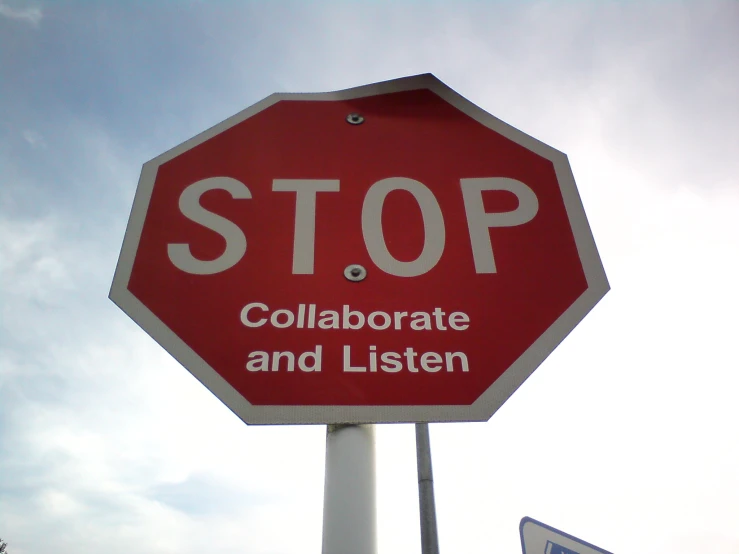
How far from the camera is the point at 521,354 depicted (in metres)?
0.94

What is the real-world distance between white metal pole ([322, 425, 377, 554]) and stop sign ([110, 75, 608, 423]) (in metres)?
0.04

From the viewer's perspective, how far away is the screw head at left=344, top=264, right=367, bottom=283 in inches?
40.6

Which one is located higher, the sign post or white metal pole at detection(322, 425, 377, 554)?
the sign post

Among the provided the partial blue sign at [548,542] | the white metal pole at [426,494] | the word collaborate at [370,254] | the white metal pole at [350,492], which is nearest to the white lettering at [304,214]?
the word collaborate at [370,254]

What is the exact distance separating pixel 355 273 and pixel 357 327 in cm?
12

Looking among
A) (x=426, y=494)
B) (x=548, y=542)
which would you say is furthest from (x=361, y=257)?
(x=426, y=494)

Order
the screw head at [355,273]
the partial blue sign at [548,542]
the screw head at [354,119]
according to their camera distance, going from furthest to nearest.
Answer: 1. the partial blue sign at [548,542]
2. the screw head at [354,119]
3. the screw head at [355,273]

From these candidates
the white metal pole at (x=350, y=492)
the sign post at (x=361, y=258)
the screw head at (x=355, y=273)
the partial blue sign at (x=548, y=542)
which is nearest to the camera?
the white metal pole at (x=350, y=492)

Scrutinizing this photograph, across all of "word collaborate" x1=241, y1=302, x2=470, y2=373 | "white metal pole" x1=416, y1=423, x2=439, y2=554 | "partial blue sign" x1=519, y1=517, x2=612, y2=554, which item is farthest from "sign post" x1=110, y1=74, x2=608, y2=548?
"white metal pole" x1=416, y1=423, x2=439, y2=554

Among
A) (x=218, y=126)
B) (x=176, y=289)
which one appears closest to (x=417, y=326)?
(x=176, y=289)

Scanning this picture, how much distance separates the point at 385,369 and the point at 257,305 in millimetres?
261

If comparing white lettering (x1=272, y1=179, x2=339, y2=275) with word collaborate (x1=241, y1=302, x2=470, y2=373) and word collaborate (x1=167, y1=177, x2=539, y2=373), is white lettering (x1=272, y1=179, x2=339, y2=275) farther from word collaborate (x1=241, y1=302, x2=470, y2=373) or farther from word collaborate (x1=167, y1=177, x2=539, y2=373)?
word collaborate (x1=241, y1=302, x2=470, y2=373)

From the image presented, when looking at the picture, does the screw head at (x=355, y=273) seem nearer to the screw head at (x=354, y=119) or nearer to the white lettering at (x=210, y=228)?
the white lettering at (x=210, y=228)

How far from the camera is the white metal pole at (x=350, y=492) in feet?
2.60
